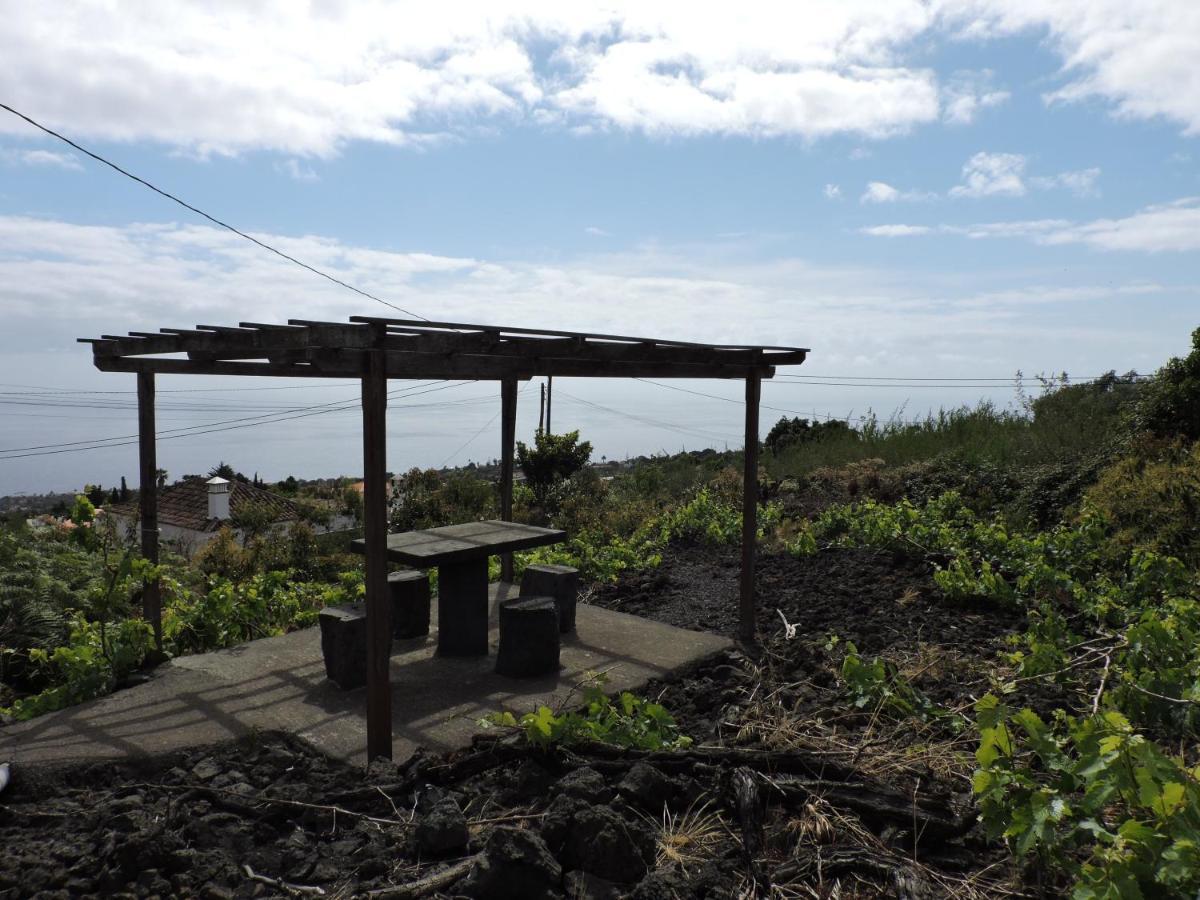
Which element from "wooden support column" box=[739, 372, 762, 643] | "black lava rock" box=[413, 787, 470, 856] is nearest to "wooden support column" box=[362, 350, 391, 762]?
"black lava rock" box=[413, 787, 470, 856]

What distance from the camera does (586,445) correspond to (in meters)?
18.8

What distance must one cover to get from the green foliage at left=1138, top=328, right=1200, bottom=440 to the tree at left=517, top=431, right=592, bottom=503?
35.9 feet

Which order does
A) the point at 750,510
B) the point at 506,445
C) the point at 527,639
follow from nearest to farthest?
1. the point at 527,639
2. the point at 750,510
3. the point at 506,445

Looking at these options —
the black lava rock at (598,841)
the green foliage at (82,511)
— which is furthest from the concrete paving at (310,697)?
the black lava rock at (598,841)

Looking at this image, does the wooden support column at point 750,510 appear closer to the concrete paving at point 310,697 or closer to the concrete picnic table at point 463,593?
the concrete paving at point 310,697

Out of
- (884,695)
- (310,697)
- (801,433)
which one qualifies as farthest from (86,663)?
(801,433)

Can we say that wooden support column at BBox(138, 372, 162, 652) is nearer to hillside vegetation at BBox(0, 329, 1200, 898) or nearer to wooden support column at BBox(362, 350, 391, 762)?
hillside vegetation at BBox(0, 329, 1200, 898)

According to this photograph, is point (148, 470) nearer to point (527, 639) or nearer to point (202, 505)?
point (527, 639)

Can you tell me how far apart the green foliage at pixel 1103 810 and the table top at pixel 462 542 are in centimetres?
332

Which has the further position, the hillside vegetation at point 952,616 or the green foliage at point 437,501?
the green foliage at point 437,501

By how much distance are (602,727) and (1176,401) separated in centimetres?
882

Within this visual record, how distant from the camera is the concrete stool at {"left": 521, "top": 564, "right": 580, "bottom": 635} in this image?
629 cm

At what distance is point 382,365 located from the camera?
3.88 metres

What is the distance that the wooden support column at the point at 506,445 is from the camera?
25.2 feet
